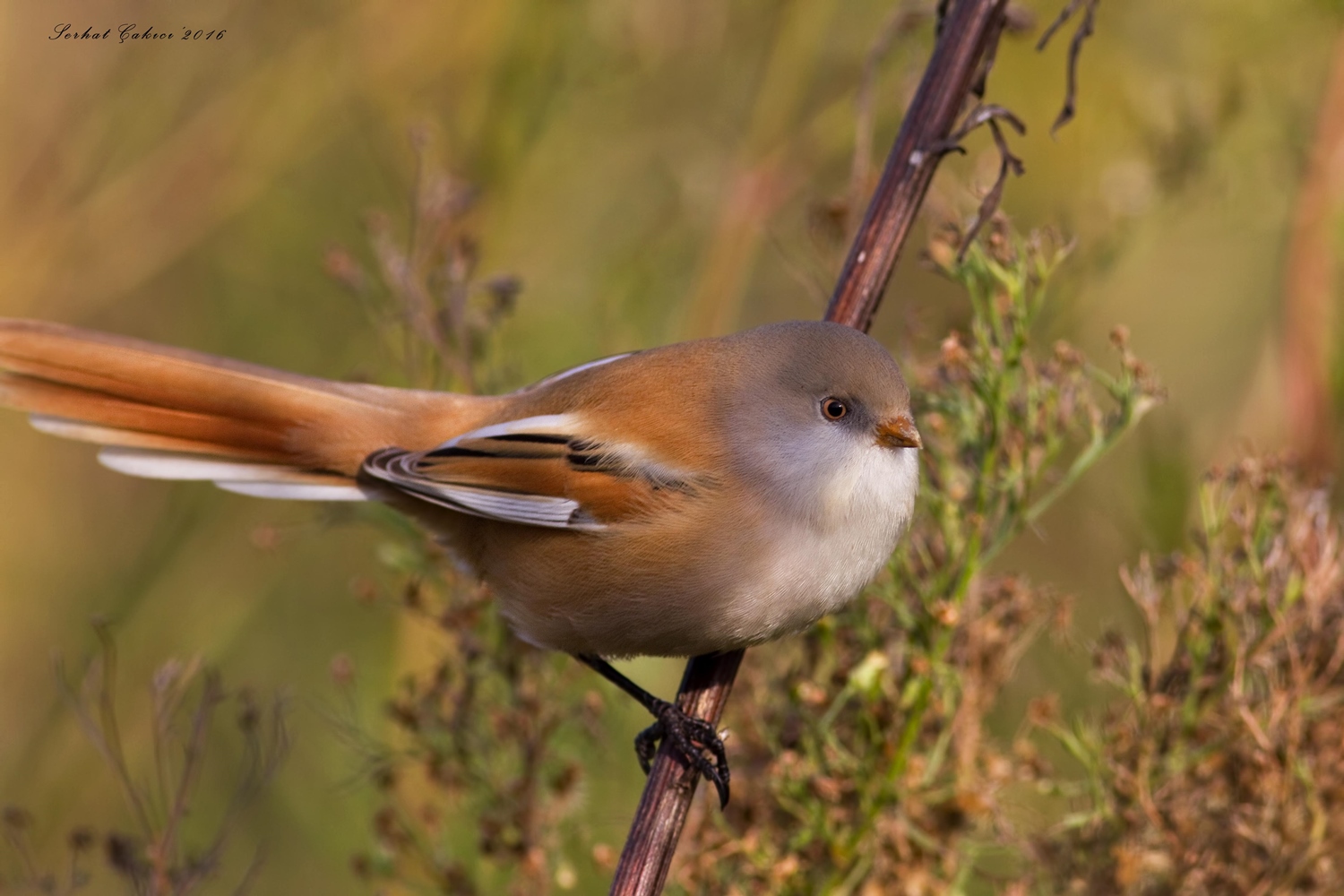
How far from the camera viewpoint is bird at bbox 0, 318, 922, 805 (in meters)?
2.60

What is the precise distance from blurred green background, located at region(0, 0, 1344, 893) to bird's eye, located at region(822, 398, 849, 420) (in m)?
0.72

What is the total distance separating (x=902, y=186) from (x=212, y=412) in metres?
1.93

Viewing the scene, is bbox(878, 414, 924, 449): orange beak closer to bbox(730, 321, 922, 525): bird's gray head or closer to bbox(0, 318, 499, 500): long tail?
bbox(730, 321, 922, 525): bird's gray head

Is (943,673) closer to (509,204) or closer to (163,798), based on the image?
(163,798)

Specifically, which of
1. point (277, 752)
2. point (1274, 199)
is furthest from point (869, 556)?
point (1274, 199)

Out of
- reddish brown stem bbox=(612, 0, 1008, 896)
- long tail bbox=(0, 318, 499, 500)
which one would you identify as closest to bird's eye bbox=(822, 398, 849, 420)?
reddish brown stem bbox=(612, 0, 1008, 896)

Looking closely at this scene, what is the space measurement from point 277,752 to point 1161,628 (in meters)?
2.13

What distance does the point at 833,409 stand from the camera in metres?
2.80

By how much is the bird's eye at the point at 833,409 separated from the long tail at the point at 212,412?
0.97 metres

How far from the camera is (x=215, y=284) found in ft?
14.9

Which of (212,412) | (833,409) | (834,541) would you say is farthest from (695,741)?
(212,412)

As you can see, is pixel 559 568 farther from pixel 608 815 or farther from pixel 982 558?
pixel 982 558

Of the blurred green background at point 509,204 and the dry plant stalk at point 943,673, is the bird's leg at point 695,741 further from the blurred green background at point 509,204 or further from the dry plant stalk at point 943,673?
the blurred green background at point 509,204

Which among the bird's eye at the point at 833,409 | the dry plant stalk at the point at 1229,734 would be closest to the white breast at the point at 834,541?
the bird's eye at the point at 833,409
